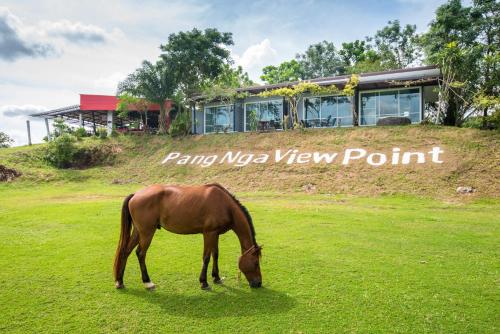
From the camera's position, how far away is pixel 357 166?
797 inches

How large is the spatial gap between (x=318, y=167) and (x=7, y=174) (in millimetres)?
21252

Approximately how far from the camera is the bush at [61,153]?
2930 centimetres

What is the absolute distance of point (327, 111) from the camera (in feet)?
102

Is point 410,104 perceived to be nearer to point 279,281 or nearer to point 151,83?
point 151,83

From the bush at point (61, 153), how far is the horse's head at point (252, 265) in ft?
91.1

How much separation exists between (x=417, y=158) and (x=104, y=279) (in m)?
18.0

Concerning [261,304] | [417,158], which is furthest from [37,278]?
[417,158]

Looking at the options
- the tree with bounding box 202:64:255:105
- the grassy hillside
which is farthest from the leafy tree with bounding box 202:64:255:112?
the grassy hillside

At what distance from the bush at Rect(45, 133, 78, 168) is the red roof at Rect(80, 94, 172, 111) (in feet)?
34.3

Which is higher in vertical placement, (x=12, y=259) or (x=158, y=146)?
(x=158, y=146)

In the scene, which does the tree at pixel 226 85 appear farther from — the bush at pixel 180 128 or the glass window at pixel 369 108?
the glass window at pixel 369 108

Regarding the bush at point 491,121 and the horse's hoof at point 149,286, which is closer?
the horse's hoof at point 149,286

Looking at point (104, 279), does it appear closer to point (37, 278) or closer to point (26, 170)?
point (37, 278)

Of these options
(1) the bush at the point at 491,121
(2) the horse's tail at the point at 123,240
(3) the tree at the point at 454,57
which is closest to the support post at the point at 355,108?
(3) the tree at the point at 454,57
